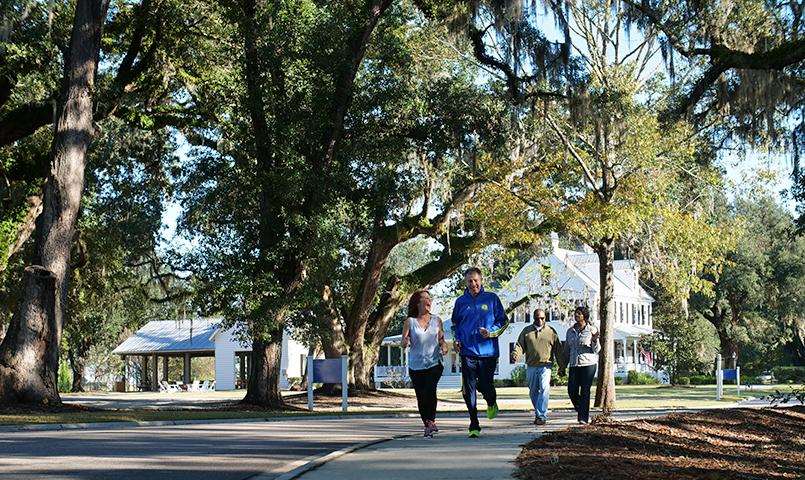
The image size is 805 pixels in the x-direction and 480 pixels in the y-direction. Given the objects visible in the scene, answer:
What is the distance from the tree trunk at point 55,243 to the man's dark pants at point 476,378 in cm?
1409

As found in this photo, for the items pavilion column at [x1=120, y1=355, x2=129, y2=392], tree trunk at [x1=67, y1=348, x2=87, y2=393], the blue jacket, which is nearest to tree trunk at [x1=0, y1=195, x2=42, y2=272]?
the blue jacket

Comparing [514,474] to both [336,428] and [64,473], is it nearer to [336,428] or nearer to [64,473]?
[64,473]

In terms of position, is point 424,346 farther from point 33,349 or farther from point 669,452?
point 33,349

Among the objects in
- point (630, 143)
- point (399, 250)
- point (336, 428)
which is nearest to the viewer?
point (336, 428)

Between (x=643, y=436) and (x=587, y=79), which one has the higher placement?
(x=587, y=79)

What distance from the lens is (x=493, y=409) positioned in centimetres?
1401

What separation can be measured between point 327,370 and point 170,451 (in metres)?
16.1

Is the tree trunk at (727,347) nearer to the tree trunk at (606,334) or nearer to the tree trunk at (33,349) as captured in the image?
the tree trunk at (606,334)

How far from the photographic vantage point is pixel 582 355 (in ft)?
55.0

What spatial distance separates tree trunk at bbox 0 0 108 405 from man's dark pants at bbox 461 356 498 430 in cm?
1409

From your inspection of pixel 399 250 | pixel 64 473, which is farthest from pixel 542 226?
pixel 399 250

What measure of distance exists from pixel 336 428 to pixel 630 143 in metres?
11.3

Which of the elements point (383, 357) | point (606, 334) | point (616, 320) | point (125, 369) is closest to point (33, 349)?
point (606, 334)

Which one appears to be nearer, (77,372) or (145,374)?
(77,372)
